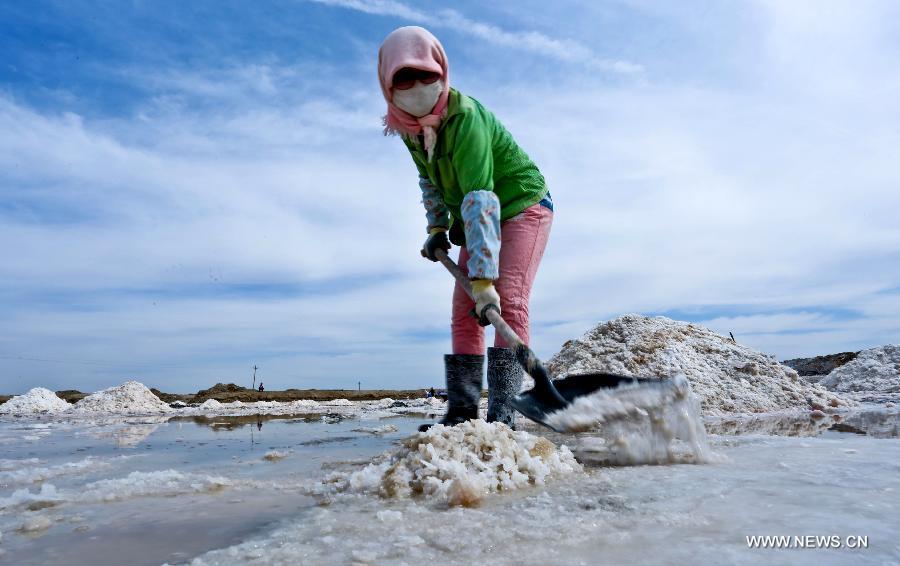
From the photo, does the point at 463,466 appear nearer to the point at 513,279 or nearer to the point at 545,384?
the point at 545,384

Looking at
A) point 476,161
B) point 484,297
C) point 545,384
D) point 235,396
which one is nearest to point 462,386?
point 484,297

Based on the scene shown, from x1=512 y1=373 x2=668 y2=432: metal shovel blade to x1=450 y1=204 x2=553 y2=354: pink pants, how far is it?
0.41 meters

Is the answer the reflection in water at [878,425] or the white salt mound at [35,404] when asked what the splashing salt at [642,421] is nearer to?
the reflection in water at [878,425]

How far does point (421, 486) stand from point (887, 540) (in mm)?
1051

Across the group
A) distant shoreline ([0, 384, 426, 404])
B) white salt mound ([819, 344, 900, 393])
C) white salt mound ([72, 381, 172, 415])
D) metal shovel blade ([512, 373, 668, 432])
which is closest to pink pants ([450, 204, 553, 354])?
metal shovel blade ([512, 373, 668, 432])

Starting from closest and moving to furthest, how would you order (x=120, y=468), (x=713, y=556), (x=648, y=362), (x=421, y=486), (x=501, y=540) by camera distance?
(x=713, y=556), (x=501, y=540), (x=421, y=486), (x=120, y=468), (x=648, y=362)

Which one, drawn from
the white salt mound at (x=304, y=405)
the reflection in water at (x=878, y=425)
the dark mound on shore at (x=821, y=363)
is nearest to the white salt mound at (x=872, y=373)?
the reflection in water at (x=878, y=425)

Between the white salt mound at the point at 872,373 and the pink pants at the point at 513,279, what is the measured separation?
7403 mm

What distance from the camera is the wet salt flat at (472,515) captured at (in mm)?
1000

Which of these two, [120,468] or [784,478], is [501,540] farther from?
[120,468]

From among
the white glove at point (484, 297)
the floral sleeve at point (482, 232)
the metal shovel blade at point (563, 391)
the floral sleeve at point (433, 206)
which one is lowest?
the metal shovel blade at point (563, 391)

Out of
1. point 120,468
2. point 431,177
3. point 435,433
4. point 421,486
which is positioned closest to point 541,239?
point 431,177

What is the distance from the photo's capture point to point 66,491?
5.75ft

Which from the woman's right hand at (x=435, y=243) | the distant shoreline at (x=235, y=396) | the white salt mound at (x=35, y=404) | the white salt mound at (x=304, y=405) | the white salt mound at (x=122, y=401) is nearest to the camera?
the woman's right hand at (x=435, y=243)
